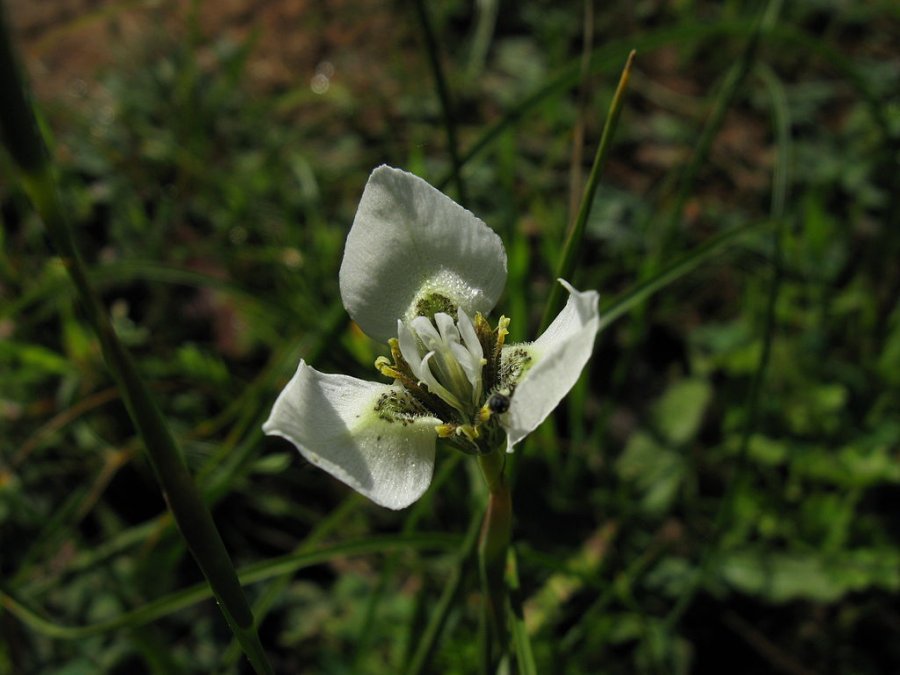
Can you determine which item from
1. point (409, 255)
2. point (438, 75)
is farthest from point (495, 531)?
point (438, 75)

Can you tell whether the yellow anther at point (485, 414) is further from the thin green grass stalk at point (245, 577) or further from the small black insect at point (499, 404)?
the thin green grass stalk at point (245, 577)

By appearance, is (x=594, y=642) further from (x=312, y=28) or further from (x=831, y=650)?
(x=312, y=28)

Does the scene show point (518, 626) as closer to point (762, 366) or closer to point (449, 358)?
point (449, 358)

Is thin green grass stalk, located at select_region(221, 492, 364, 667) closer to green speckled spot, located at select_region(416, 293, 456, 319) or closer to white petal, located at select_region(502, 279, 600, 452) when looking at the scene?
green speckled spot, located at select_region(416, 293, 456, 319)

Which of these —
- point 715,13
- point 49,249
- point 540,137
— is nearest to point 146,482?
point 49,249

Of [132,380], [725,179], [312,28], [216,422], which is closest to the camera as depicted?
[132,380]

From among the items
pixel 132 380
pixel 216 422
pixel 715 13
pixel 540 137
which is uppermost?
pixel 132 380
